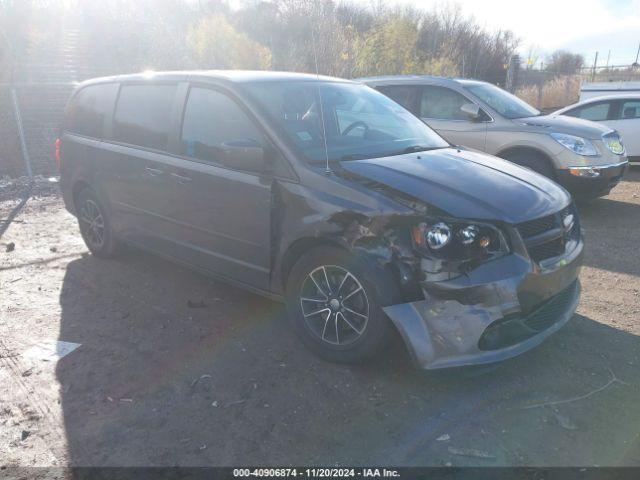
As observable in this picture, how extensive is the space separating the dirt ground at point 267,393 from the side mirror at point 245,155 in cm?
127

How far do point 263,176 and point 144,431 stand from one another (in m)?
1.75

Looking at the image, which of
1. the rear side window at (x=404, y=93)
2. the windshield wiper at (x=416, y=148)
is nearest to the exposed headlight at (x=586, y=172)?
the rear side window at (x=404, y=93)

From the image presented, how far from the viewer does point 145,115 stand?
15.1ft

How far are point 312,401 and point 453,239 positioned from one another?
4.12ft

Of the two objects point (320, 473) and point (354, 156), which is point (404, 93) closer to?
point (354, 156)

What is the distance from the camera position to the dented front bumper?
284 centimetres

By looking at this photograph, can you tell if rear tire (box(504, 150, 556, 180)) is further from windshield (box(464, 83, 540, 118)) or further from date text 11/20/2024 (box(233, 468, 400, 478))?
date text 11/20/2024 (box(233, 468, 400, 478))

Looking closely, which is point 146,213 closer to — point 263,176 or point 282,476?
point 263,176

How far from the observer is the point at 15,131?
1092cm

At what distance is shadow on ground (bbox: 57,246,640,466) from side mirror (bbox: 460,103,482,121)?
392 centimetres

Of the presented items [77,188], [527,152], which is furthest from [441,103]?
[77,188]

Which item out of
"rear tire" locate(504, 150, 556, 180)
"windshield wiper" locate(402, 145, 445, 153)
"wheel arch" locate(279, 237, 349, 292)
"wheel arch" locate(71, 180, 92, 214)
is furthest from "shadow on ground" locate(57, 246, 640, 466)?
"rear tire" locate(504, 150, 556, 180)

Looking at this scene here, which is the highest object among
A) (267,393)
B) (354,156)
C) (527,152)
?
(354,156)

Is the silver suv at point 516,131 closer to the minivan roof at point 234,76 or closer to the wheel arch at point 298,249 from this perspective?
the minivan roof at point 234,76
